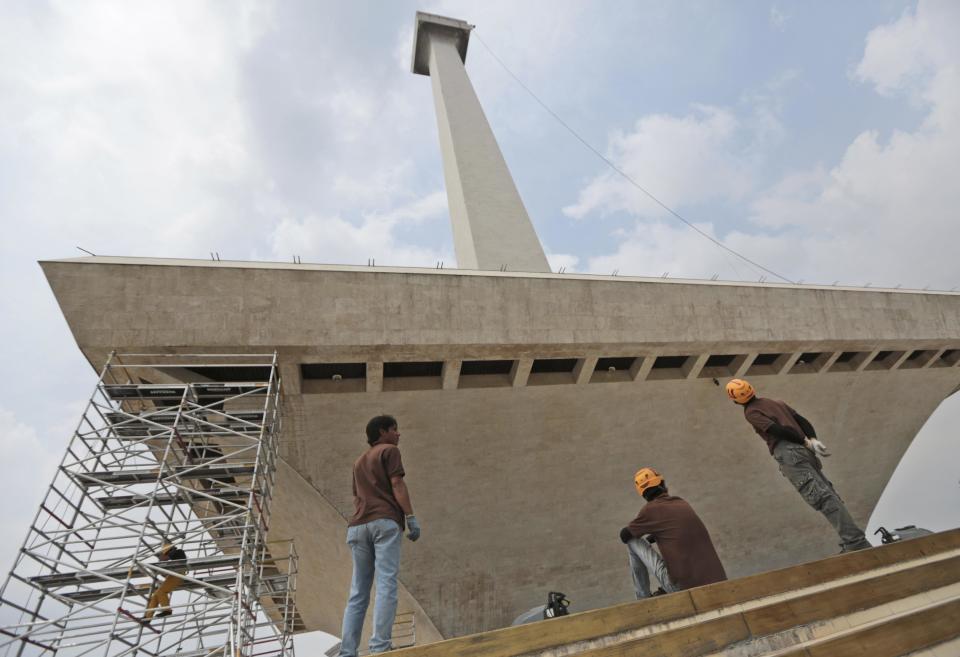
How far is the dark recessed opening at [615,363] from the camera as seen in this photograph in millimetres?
9107

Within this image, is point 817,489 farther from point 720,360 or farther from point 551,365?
point 720,360

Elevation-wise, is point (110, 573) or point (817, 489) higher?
point (110, 573)

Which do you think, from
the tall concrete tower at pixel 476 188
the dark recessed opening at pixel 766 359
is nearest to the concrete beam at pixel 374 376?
the dark recessed opening at pixel 766 359

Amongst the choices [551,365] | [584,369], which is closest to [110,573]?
[551,365]

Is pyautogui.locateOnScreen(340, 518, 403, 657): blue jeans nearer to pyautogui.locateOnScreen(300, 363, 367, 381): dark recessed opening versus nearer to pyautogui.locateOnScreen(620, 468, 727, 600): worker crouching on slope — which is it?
pyautogui.locateOnScreen(620, 468, 727, 600): worker crouching on slope

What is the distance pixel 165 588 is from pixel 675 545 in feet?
18.0

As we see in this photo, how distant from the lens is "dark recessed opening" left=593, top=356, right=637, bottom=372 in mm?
9107

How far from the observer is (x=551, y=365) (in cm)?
870

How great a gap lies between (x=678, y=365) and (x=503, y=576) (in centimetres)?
485

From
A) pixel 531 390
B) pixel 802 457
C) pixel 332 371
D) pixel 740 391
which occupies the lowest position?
pixel 802 457

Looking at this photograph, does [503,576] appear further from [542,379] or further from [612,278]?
[612,278]

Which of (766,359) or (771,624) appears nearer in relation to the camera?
(771,624)

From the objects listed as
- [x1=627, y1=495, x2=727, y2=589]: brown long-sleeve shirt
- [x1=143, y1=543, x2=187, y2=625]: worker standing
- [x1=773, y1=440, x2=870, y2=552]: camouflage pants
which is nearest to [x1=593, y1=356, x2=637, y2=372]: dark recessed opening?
[x1=773, y1=440, x2=870, y2=552]: camouflage pants

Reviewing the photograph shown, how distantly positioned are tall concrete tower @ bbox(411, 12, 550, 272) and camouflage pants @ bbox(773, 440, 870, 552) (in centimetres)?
1038
